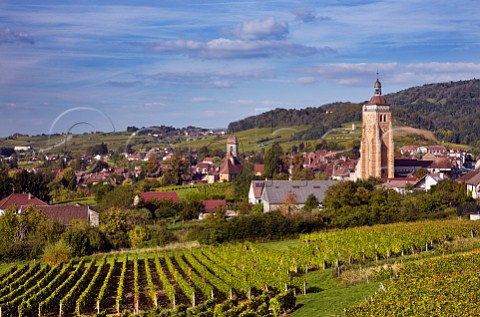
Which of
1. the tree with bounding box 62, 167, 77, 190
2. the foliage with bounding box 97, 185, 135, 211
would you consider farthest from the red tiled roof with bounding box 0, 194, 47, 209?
the tree with bounding box 62, 167, 77, 190

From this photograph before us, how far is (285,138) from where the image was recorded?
147 m

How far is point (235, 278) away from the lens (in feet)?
93.0

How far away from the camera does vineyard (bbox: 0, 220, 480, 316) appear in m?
21.9

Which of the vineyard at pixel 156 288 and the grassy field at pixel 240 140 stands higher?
the grassy field at pixel 240 140

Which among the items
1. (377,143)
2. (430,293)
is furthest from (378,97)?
(430,293)

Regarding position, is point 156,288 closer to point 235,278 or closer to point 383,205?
point 235,278

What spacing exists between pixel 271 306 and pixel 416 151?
286 ft

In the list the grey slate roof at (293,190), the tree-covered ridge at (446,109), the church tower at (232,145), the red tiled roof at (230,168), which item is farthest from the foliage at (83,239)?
the tree-covered ridge at (446,109)

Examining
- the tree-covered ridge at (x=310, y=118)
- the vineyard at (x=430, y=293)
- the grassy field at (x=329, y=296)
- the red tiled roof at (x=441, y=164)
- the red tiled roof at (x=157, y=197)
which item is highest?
the tree-covered ridge at (x=310, y=118)

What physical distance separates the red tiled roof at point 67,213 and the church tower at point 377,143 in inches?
1461

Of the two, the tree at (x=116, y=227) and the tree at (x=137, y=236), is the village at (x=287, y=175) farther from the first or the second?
the tree at (x=137, y=236)

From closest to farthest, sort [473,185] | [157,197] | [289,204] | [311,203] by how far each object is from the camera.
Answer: [473,185] < [311,203] < [289,204] < [157,197]

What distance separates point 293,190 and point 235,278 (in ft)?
114

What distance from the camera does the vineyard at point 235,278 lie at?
21.9m
